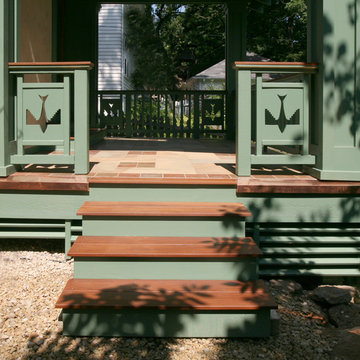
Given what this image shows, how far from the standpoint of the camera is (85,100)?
3.87 meters

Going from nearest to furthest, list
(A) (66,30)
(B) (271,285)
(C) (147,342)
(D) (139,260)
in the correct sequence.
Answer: (C) (147,342), (D) (139,260), (B) (271,285), (A) (66,30)

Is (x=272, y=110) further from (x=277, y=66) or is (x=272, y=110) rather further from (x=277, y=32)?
(x=277, y=32)

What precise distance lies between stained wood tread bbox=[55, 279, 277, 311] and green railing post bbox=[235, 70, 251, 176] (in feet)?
3.59

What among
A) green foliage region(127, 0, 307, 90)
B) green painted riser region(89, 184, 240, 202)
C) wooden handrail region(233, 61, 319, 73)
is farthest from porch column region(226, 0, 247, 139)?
green foliage region(127, 0, 307, 90)

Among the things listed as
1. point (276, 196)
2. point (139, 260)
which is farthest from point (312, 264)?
point (139, 260)

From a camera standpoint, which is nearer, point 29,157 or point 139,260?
point 139,260

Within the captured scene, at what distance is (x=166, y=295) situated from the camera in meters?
3.02

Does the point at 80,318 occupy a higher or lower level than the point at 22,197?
lower

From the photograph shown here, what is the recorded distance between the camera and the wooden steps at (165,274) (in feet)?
9.59

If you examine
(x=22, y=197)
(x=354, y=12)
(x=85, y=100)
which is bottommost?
(x=22, y=197)

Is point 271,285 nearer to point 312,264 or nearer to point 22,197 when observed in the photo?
point 312,264

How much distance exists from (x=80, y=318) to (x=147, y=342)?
0.42 meters

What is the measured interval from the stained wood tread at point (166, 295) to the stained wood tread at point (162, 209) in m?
0.52

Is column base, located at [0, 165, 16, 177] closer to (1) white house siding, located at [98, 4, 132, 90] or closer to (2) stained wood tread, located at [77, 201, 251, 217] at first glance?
(2) stained wood tread, located at [77, 201, 251, 217]
